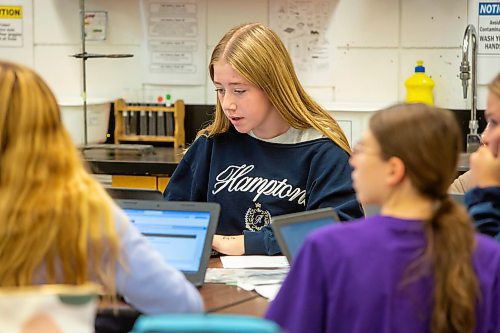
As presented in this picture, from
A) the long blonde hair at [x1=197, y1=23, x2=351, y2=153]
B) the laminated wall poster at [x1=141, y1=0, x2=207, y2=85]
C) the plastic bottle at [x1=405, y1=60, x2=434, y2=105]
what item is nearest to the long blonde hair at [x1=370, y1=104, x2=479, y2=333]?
the long blonde hair at [x1=197, y1=23, x2=351, y2=153]

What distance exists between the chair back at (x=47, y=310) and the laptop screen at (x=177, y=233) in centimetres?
90

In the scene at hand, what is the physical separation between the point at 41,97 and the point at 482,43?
3055 millimetres

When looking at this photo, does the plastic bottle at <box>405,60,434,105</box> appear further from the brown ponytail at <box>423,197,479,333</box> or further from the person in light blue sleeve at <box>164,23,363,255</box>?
the brown ponytail at <box>423,197,479,333</box>

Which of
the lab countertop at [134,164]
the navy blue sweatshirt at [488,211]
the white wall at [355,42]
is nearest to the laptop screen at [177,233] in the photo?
the navy blue sweatshirt at [488,211]

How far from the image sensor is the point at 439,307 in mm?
1558

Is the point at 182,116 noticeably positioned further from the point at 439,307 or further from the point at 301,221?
the point at 439,307

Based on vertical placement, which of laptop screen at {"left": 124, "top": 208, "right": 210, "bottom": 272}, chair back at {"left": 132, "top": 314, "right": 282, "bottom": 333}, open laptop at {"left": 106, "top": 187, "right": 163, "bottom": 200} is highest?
open laptop at {"left": 106, "top": 187, "right": 163, "bottom": 200}

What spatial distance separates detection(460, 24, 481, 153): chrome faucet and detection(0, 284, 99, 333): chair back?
306 cm

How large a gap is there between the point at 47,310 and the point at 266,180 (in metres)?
1.45

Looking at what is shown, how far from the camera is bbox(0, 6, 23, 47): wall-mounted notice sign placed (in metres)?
4.68

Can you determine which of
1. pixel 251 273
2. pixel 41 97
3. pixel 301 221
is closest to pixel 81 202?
pixel 41 97

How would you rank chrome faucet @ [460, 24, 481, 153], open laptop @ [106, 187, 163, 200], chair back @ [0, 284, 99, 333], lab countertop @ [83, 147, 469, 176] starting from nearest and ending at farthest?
chair back @ [0, 284, 99, 333]
open laptop @ [106, 187, 163, 200]
lab countertop @ [83, 147, 469, 176]
chrome faucet @ [460, 24, 481, 153]

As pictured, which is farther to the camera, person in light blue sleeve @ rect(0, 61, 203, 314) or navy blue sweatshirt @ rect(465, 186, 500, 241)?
navy blue sweatshirt @ rect(465, 186, 500, 241)

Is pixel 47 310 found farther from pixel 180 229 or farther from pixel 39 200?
pixel 180 229
